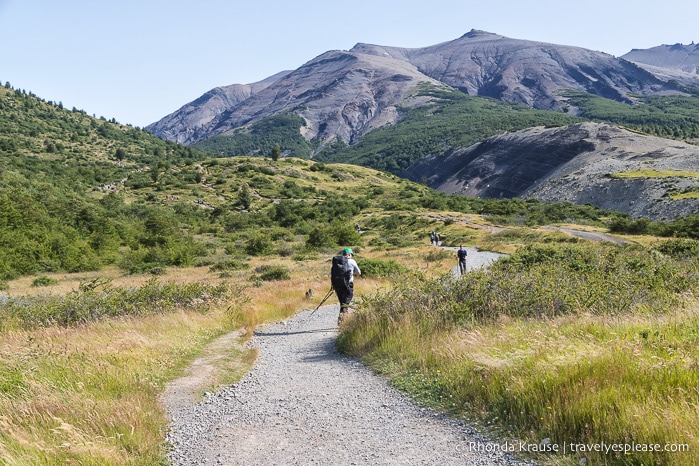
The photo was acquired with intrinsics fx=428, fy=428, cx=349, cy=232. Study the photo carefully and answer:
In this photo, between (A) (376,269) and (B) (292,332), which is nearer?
(B) (292,332)

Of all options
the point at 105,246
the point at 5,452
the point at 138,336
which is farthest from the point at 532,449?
the point at 105,246

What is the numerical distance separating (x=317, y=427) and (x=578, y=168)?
138008 millimetres

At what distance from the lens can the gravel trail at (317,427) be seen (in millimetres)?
4348

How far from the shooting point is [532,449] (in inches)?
162

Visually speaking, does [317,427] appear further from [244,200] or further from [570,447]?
[244,200]

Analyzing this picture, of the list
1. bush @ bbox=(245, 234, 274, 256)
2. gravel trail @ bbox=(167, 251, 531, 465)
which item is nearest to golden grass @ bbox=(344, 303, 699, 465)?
gravel trail @ bbox=(167, 251, 531, 465)

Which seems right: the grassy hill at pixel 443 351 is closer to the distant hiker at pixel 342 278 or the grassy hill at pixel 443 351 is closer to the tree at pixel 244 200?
the distant hiker at pixel 342 278

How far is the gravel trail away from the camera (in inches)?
171

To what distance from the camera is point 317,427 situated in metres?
5.15

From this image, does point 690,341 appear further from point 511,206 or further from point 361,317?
point 511,206

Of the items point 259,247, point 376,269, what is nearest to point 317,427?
point 376,269

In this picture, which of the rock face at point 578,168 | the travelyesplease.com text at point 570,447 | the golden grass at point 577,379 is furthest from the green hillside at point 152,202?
the travelyesplease.com text at point 570,447

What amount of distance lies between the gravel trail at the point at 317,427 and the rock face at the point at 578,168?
77739 millimetres

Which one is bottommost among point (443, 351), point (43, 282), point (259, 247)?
point (259, 247)
